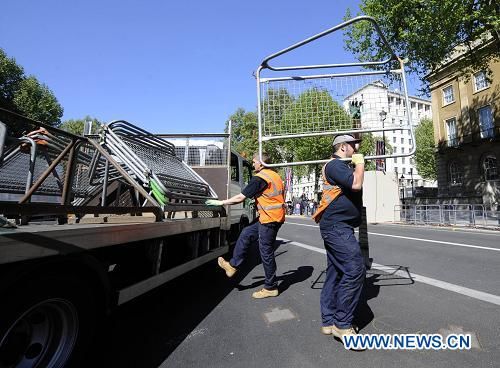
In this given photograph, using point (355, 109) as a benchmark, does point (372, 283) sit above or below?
below

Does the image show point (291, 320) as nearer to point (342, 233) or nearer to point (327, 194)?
point (342, 233)

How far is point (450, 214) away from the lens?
55.3 feet

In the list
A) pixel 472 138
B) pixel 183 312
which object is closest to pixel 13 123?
pixel 183 312

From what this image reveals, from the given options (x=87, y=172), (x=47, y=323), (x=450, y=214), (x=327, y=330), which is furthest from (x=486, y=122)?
(x=47, y=323)

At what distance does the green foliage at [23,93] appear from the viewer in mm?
30109

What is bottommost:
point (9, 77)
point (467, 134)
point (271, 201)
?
point (271, 201)

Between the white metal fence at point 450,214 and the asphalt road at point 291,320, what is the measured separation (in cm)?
1082

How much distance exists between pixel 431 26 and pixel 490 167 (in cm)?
1837

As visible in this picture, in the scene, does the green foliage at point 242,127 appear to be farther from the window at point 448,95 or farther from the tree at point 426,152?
the tree at point 426,152

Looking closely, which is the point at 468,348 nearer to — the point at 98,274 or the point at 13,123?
the point at 98,274

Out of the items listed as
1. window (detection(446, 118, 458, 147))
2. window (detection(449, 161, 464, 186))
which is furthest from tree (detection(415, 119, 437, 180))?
window (detection(449, 161, 464, 186))

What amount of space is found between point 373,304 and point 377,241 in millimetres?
6380

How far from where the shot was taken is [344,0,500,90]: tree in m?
15.1

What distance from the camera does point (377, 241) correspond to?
9.90 m
